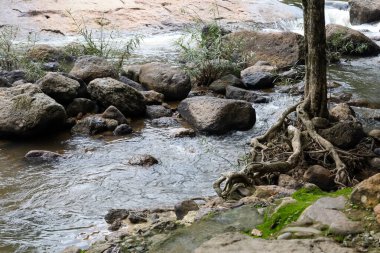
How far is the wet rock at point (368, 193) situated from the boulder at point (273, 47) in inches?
372

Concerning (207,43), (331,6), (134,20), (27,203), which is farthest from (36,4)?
(27,203)

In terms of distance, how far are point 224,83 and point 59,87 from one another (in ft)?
11.3

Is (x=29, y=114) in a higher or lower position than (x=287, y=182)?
higher

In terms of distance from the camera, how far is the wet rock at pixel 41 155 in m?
7.25

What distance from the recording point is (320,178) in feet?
19.4

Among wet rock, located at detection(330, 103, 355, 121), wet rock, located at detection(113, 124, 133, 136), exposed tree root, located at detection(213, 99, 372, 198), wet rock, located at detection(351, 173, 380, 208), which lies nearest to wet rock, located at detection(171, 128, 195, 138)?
wet rock, located at detection(113, 124, 133, 136)

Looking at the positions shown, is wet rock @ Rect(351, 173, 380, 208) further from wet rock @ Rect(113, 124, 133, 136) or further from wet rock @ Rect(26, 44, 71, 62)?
wet rock @ Rect(26, 44, 71, 62)

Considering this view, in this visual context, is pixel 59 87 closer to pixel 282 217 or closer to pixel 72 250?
pixel 72 250

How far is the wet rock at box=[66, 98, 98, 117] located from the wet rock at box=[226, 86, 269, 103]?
2.68m

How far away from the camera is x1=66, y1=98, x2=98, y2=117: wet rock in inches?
359

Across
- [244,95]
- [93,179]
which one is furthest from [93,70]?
[93,179]

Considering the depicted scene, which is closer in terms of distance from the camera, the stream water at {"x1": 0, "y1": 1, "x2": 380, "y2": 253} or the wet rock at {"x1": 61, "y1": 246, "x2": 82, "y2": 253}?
the wet rock at {"x1": 61, "y1": 246, "x2": 82, "y2": 253}

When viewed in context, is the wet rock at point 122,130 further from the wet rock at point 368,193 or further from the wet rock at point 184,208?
the wet rock at point 368,193

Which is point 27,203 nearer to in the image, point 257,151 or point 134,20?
point 257,151
